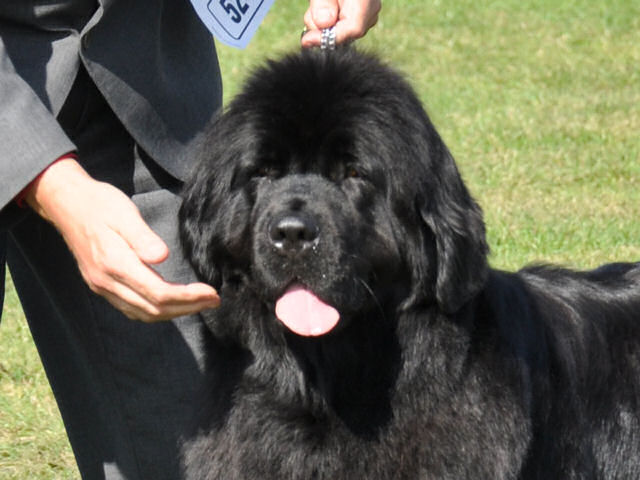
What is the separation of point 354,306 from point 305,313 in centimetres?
13

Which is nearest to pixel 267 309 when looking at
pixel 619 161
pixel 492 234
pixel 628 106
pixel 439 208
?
pixel 439 208

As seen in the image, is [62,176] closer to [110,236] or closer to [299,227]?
[110,236]

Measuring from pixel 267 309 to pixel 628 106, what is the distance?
8182mm

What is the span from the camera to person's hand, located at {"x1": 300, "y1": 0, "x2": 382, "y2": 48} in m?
3.60

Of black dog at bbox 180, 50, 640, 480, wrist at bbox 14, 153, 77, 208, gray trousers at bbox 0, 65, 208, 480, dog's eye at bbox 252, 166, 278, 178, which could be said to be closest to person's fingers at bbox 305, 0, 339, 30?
black dog at bbox 180, 50, 640, 480

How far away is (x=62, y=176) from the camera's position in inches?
121

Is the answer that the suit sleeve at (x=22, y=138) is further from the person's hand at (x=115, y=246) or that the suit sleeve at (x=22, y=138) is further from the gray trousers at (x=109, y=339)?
the gray trousers at (x=109, y=339)

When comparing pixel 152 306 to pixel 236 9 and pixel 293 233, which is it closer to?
pixel 293 233

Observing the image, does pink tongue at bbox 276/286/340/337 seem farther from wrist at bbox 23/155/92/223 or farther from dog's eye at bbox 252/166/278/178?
wrist at bbox 23/155/92/223

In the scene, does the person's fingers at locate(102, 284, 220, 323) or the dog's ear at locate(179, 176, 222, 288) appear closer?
the person's fingers at locate(102, 284, 220, 323)

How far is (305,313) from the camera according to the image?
3.20 meters

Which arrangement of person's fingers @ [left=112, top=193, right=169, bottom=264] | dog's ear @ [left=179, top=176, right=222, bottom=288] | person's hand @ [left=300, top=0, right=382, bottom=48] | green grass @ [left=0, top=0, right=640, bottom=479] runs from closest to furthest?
person's fingers @ [left=112, top=193, right=169, bottom=264], dog's ear @ [left=179, top=176, right=222, bottom=288], person's hand @ [left=300, top=0, right=382, bottom=48], green grass @ [left=0, top=0, right=640, bottom=479]

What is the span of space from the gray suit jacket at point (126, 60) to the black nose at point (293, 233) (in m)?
0.59

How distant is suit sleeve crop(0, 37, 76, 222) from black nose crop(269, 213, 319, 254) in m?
0.55
